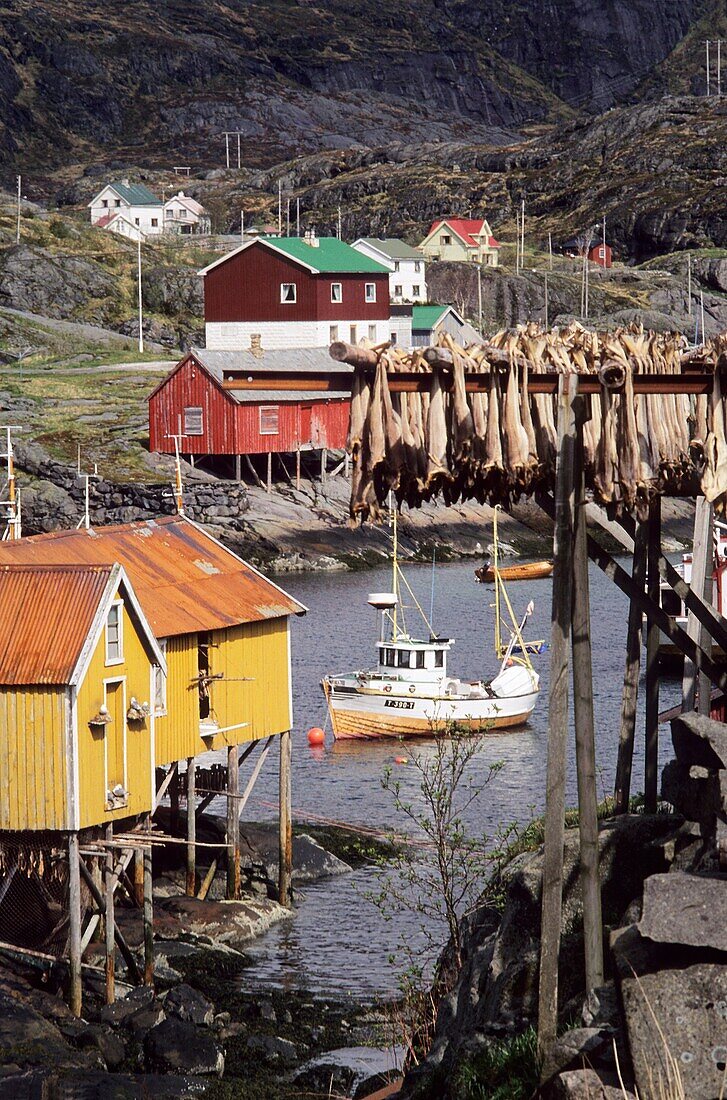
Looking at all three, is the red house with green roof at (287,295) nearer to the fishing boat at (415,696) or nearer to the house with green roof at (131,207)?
the fishing boat at (415,696)

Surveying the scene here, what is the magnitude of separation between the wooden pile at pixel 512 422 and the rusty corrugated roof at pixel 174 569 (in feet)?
51.1

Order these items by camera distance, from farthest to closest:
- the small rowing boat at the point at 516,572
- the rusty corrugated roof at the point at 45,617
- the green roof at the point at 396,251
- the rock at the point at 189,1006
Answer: the green roof at the point at 396,251 < the small rowing boat at the point at 516,572 < the rock at the point at 189,1006 < the rusty corrugated roof at the point at 45,617

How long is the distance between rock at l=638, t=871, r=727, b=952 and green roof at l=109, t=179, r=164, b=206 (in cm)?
17370

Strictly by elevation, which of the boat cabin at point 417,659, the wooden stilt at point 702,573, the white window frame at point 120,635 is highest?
the wooden stilt at point 702,573

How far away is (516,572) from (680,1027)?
68.3 meters

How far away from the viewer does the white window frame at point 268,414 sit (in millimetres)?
86312

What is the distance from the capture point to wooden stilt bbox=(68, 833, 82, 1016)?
81.3ft

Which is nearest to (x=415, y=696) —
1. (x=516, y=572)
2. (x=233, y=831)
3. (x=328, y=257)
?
(x=233, y=831)

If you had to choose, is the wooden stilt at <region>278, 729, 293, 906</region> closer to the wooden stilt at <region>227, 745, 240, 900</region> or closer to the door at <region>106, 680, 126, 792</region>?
the wooden stilt at <region>227, 745, 240, 900</region>

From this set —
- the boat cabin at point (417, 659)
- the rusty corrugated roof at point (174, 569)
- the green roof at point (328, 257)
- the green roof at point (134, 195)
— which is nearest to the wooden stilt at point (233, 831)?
the rusty corrugated roof at point (174, 569)

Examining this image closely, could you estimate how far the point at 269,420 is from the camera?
286 ft

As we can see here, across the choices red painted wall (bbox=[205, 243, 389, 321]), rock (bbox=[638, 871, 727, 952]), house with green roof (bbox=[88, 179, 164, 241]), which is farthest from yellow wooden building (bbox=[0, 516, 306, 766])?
house with green roof (bbox=[88, 179, 164, 241])

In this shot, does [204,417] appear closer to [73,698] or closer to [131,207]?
[73,698]

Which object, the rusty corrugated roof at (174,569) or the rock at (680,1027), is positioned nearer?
the rock at (680,1027)
